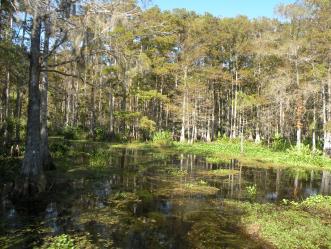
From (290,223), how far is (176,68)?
37.7 m

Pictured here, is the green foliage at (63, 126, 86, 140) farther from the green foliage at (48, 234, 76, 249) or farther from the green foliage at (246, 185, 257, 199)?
A: the green foliage at (48, 234, 76, 249)

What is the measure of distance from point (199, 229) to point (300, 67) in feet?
104

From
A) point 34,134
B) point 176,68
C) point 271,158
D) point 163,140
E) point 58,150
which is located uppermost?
point 176,68

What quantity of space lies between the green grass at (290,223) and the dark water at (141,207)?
0.54 meters

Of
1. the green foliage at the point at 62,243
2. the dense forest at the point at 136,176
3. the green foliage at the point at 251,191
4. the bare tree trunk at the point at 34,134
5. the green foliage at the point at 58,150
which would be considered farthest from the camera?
the green foliage at the point at 58,150

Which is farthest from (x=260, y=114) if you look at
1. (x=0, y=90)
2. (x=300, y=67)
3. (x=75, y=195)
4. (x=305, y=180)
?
(x=75, y=195)

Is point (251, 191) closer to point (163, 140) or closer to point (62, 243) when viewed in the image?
point (62, 243)

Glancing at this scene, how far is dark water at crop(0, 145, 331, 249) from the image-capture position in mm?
9992

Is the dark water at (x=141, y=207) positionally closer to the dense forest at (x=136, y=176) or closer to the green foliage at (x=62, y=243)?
the dense forest at (x=136, y=176)

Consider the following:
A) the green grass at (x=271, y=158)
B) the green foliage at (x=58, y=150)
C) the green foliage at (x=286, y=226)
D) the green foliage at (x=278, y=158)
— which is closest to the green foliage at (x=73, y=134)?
the green foliage at (x=278, y=158)

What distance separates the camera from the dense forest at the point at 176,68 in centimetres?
1416

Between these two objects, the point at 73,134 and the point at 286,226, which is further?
the point at 73,134

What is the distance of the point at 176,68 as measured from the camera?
4809cm

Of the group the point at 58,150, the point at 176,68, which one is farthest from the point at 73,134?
the point at 58,150
